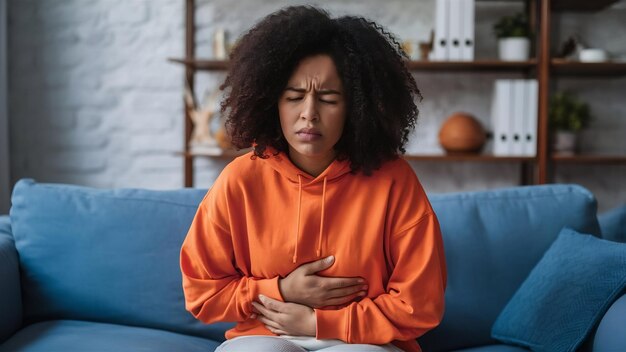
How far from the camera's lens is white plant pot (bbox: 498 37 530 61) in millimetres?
3160

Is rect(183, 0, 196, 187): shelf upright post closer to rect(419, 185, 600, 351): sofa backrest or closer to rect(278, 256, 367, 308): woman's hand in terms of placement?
rect(419, 185, 600, 351): sofa backrest

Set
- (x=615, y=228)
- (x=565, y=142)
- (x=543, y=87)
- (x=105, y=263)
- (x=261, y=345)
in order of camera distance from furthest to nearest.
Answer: (x=565, y=142) < (x=543, y=87) < (x=615, y=228) < (x=105, y=263) < (x=261, y=345)

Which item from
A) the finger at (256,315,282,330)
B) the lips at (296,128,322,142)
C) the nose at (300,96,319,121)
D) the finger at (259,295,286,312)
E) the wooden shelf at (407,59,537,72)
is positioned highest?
the wooden shelf at (407,59,537,72)

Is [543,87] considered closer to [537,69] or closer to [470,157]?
[537,69]

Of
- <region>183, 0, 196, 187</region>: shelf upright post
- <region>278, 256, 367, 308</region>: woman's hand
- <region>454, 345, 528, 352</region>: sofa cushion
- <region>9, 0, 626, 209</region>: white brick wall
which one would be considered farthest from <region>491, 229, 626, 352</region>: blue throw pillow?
<region>183, 0, 196, 187</region>: shelf upright post

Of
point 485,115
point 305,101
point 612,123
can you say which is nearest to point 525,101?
point 485,115

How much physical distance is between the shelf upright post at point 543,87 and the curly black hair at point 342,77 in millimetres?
1775

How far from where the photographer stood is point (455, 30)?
311 cm

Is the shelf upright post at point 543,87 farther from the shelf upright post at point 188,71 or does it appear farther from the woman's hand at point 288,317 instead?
the woman's hand at point 288,317

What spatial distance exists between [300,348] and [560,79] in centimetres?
246

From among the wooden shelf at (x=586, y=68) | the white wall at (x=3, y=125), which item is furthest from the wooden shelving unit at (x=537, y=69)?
the white wall at (x=3, y=125)

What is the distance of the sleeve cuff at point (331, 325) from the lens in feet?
4.70

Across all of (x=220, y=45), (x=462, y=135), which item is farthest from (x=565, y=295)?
(x=220, y=45)

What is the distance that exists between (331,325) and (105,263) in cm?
77
